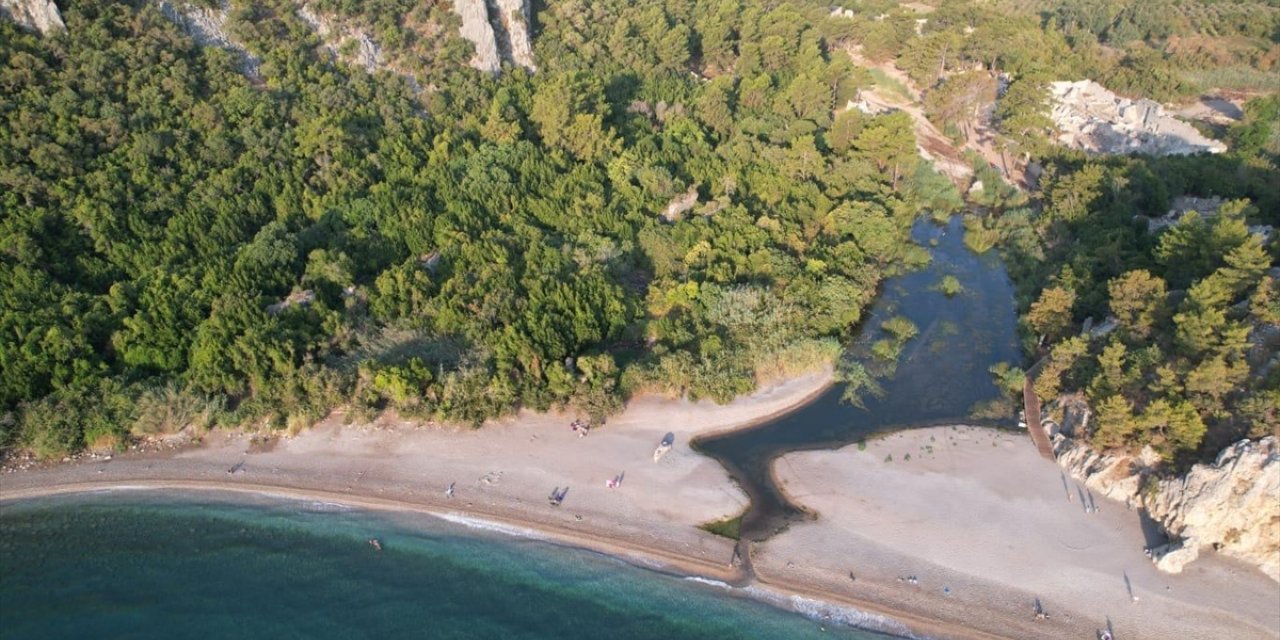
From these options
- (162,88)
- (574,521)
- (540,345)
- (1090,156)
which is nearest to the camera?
(574,521)

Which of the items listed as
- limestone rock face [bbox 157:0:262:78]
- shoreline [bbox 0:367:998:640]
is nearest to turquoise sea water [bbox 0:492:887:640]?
shoreline [bbox 0:367:998:640]

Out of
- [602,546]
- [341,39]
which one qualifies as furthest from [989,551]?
[341,39]

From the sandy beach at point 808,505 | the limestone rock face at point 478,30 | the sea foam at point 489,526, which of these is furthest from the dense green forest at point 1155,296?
the limestone rock face at point 478,30

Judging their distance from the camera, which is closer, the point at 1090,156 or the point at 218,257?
the point at 218,257

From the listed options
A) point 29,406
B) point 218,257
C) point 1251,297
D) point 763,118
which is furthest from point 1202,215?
point 29,406

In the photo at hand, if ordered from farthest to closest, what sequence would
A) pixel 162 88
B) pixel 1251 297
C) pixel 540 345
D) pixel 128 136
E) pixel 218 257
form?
1. pixel 162 88
2. pixel 128 136
3. pixel 218 257
4. pixel 540 345
5. pixel 1251 297

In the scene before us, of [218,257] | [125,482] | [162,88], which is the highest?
[162,88]

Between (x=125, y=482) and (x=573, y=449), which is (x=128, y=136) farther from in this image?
(x=573, y=449)

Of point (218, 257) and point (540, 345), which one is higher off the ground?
point (218, 257)
